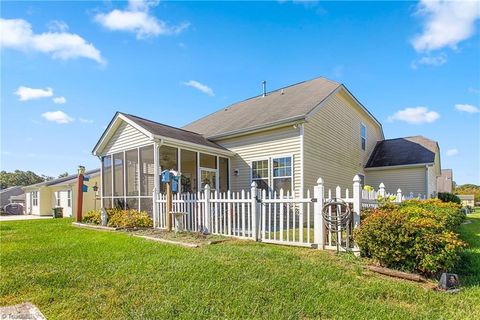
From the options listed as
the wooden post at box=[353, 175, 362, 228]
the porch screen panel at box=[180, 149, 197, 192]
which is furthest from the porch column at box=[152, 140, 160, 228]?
the wooden post at box=[353, 175, 362, 228]

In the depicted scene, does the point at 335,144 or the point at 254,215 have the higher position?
the point at 335,144

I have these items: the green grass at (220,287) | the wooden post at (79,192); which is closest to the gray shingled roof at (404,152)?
the green grass at (220,287)

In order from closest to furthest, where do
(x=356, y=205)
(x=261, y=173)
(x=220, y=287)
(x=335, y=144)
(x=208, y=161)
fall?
(x=220, y=287)
(x=356, y=205)
(x=261, y=173)
(x=208, y=161)
(x=335, y=144)

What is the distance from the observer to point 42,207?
80.8 ft

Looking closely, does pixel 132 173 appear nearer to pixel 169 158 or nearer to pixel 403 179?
pixel 169 158

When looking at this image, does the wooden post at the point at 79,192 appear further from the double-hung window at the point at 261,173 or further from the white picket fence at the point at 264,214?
the double-hung window at the point at 261,173

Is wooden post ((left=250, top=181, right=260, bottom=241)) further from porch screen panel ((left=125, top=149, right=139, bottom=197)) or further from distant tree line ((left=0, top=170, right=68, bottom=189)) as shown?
distant tree line ((left=0, top=170, right=68, bottom=189))

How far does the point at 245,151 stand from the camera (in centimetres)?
1261

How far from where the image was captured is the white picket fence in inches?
229

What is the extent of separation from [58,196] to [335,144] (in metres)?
22.9

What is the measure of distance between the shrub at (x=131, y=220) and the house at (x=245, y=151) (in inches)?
20.7

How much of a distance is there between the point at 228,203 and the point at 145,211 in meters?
4.49

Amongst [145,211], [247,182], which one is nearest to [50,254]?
[145,211]

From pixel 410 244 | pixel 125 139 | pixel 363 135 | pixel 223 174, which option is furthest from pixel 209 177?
pixel 363 135
